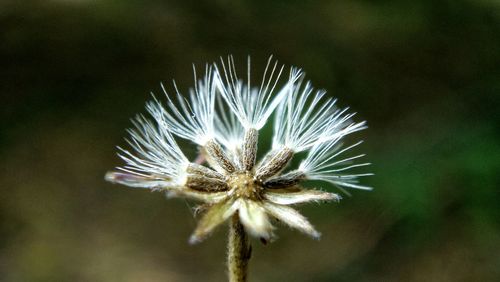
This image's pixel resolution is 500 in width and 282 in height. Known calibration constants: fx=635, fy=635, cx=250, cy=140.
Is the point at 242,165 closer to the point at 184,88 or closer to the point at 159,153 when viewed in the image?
the point at 159,153

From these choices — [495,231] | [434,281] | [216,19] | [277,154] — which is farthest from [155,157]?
[216,19]

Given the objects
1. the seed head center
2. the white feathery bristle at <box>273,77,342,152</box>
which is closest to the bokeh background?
the white feathery bristle at <box>273,77,342,152</box>

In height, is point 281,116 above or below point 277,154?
above

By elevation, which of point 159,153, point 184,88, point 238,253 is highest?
point 184,88

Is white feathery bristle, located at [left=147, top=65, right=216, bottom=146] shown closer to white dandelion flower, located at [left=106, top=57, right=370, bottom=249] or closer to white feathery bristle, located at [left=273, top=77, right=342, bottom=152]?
white dandelion flower, located at [left=106, top=57, right=370, bottom=249]

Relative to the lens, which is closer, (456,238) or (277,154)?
(277,154)

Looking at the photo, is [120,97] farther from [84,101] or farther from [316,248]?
[316,248]

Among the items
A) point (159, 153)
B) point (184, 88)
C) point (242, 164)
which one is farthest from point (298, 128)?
point (184, 88)
